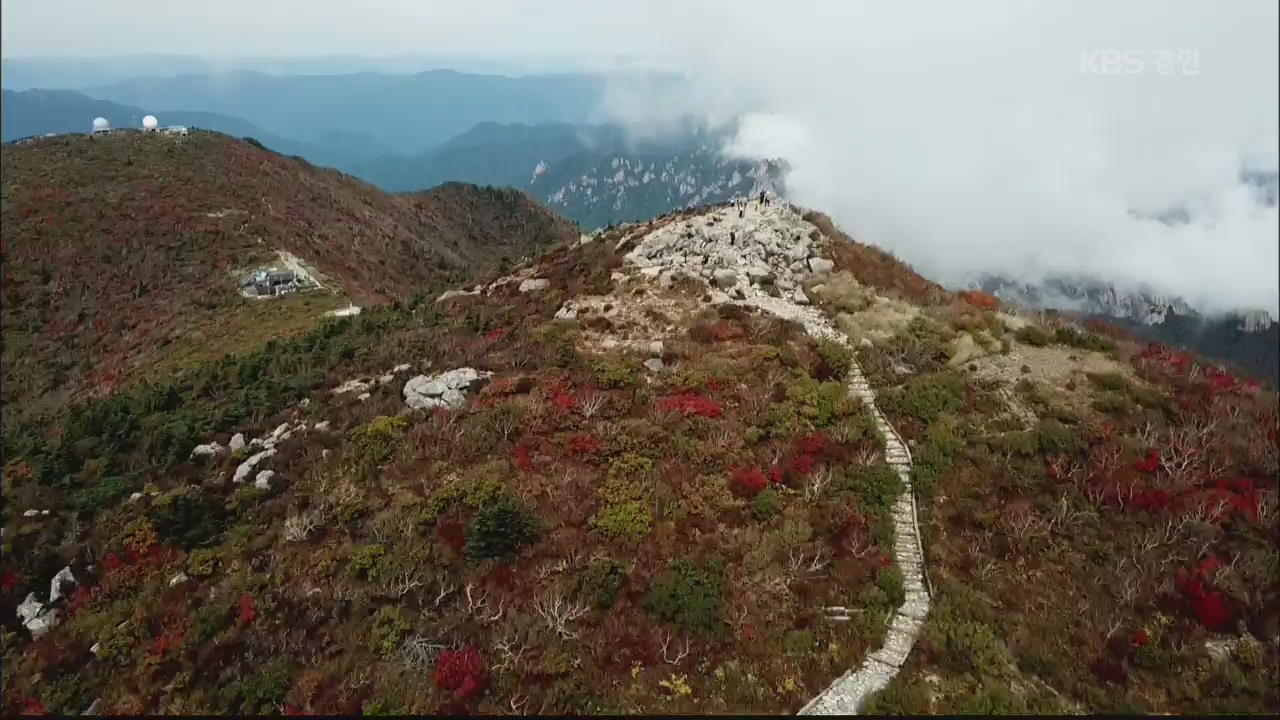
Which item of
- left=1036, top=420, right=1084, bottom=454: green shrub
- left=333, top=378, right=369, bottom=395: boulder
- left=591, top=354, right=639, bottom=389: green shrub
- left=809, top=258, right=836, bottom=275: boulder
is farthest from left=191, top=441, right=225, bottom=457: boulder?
left=809, top=258, right=836, bottom=275: boulder

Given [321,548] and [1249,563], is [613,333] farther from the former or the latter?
[1249,563]

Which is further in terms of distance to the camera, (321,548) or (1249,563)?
(321,548)

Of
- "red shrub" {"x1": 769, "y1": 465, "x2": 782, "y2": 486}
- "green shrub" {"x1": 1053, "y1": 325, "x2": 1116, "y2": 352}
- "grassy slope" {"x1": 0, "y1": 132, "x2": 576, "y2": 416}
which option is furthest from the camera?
Result: "grassy slope" {"x1": 0, "y1": 132, "x2": 576, "y2": 416}

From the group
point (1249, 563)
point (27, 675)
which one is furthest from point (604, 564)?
point (1249, 563)

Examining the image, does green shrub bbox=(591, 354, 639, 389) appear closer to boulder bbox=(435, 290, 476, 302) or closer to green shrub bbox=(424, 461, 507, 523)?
green shrub bbox=(424, 461, 507, 523)

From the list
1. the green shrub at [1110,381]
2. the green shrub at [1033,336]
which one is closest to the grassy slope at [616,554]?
the green shrub at [1110,381]

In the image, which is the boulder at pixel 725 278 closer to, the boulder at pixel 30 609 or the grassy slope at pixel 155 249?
the boulder at pixel 30 609

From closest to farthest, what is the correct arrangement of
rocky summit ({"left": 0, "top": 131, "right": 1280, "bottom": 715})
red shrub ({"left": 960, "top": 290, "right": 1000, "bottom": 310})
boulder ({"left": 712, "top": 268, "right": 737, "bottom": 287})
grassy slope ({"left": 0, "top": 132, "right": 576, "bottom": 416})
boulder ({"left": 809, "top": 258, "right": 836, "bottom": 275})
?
1. rocky summit ({"left": 0, "top": 131, "right": 1280, "bottom": 715})
2. red shrub ({"left": 960, "top": 290, "right": 1000, "bottom": 310})
3. boulder ({"left": 712, "top": 268, "right": 737, "bottom": 287})
4. boulder ({"left": 809, "top": 258, "right": 836, "bottom": 275})
5. grassy slope ({"left": 0, "top": 132, "right": 576, "bottom": 416})
